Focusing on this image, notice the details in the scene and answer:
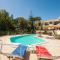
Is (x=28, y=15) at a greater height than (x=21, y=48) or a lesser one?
greater

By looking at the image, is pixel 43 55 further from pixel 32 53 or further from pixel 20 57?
pixel 32 53

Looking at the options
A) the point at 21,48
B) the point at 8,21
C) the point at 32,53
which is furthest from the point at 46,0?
the point at 21,48

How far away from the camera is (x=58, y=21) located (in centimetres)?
4778

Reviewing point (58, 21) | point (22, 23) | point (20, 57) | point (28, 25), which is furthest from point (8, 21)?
point (20, 57)

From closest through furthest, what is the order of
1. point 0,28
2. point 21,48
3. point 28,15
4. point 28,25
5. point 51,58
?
point 51,58, point 21,48, point 0,28, point 28,25, point 28,15

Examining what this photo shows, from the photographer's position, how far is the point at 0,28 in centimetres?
3650

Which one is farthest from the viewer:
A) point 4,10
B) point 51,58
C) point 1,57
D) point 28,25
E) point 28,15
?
point 28,15

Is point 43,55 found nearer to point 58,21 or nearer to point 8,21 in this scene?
point 8,21

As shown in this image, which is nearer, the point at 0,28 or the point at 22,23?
the point at 0,28

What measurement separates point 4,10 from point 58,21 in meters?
19.0

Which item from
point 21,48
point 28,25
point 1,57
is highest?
point 28,25

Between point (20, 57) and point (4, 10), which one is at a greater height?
point (4, 10)

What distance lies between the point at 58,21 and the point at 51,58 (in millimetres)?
42006

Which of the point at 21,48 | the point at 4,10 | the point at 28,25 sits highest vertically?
the point at 4,10
